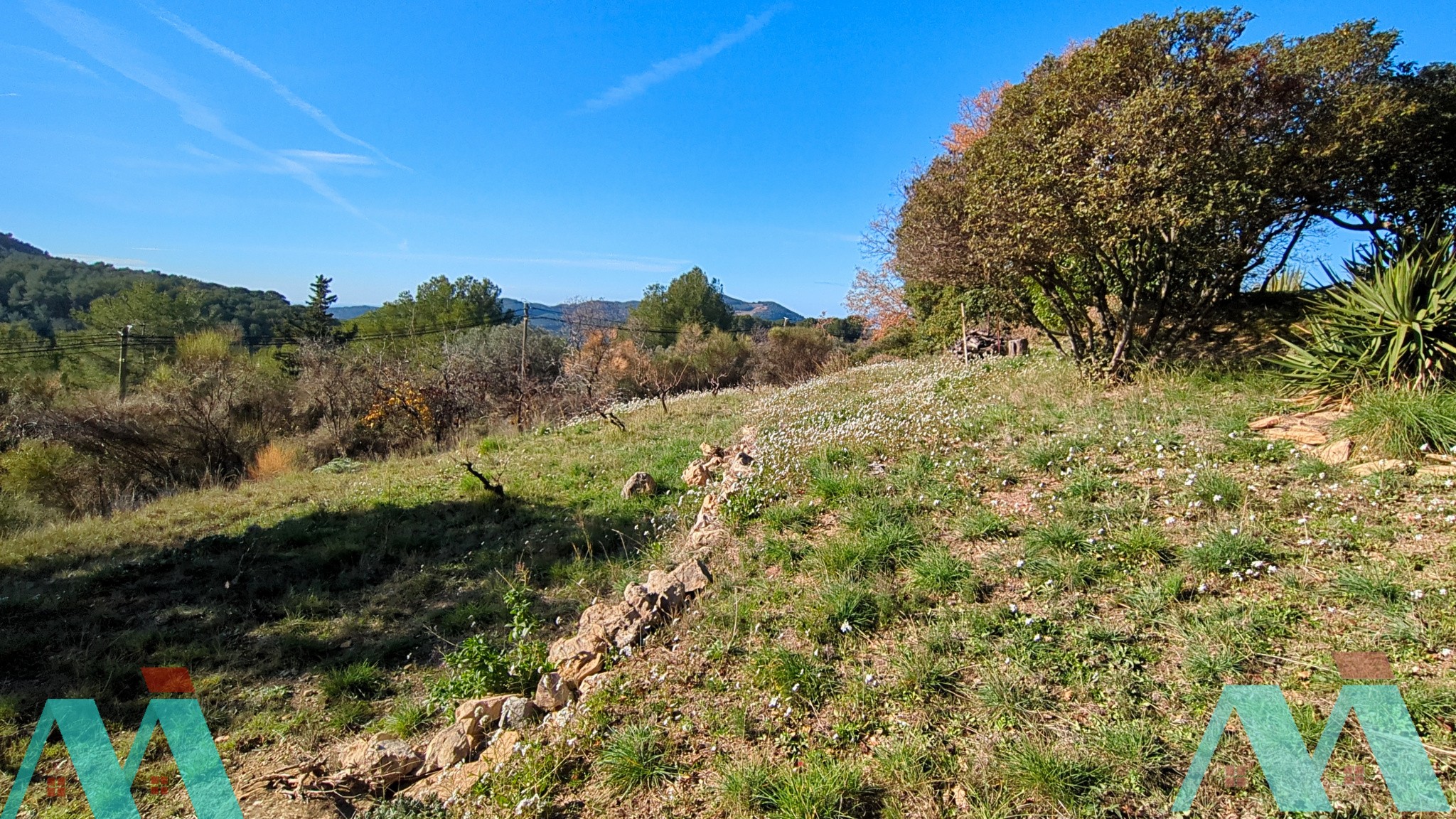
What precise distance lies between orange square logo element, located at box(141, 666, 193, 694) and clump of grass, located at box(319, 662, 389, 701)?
3.11 ft

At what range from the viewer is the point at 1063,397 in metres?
6.45

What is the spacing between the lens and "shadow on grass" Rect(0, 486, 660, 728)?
13.6ft

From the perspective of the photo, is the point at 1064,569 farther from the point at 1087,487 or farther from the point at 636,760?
the point at 636,760

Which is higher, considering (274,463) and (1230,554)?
(1230,554)

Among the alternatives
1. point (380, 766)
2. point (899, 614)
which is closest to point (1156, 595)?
point (899, 614)

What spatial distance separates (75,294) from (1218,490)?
169ft

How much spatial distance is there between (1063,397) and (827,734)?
5.58 metres

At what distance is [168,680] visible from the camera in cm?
401

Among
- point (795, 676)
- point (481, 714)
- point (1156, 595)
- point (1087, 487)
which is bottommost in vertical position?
point (481, 714)

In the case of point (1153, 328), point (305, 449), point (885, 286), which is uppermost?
point (885, 286)

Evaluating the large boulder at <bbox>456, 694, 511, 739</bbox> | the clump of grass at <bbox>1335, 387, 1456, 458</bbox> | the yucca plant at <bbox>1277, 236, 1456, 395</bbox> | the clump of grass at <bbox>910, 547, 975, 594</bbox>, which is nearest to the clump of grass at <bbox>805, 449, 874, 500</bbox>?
the clump of grass at <bbox>910, 547, 975, 594</bbox>

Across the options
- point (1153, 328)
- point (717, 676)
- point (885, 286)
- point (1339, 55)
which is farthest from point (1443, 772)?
point (885, 286)

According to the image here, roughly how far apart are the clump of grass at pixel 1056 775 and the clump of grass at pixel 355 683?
393 centimetres

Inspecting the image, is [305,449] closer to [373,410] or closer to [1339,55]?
[373,410]
